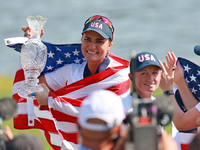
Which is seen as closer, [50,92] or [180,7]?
[50,92]

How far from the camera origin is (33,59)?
4.71 metres

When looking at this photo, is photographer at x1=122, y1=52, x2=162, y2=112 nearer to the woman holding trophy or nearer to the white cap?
the woman holding trophy

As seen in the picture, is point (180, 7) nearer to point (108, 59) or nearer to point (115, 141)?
point (108, 59)

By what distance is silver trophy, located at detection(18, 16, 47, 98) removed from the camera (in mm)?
4695

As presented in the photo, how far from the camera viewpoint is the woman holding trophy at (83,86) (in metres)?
4.68

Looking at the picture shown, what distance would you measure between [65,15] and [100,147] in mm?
27187

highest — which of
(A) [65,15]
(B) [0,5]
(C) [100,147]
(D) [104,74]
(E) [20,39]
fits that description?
(B) [0,5]

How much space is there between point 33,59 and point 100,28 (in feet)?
2.77

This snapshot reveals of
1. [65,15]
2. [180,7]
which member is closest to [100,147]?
[65,15]

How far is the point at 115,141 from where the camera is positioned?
280 cm

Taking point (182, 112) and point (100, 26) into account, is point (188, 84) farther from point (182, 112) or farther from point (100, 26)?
point (100, 26)

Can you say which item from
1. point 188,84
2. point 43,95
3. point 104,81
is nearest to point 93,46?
point 104,81

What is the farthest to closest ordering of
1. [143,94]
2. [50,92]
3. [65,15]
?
[65,15]
[50,92]
[143,94]

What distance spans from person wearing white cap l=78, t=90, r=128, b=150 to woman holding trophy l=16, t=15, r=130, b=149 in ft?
6.26
